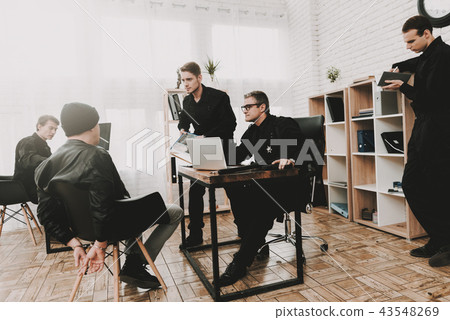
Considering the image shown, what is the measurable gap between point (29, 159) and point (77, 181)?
5.67 feet

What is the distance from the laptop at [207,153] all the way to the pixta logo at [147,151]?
1806 millimetres

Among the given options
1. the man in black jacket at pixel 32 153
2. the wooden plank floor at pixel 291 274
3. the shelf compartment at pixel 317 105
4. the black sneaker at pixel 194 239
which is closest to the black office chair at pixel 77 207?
the wooden plank floor at pixel 291 274

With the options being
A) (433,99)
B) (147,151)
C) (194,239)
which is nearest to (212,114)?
(194,239)

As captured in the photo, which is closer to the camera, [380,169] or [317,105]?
[380,169]

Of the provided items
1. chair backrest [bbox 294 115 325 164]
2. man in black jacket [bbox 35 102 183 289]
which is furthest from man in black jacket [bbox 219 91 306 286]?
man in black jacket [bbox 35 102 183 289]

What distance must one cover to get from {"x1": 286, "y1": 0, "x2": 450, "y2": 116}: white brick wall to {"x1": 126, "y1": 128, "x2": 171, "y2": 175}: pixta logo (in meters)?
2.07

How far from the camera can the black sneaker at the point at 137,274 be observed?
5.86ft

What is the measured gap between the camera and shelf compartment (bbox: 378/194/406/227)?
282cm

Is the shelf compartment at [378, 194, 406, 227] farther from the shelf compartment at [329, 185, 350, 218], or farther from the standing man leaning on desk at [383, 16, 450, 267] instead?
the shelf compartment at [329, 185, 350, 218]

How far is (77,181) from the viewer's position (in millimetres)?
1404

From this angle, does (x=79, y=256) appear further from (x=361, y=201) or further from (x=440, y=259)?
(x=361, y=201)

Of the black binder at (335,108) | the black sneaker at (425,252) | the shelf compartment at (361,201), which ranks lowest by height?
the black sneaker at (425,252)

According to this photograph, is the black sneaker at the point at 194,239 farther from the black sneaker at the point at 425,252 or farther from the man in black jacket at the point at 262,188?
the black sneaker at the point at 425,252

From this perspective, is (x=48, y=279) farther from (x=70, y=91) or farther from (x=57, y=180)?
(x=70, y=91)
